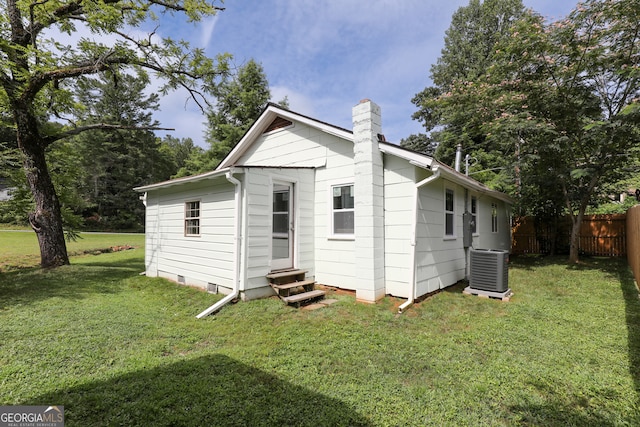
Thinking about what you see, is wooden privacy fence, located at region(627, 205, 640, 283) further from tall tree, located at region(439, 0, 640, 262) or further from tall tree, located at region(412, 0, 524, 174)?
tall tree, located at region(412, 0, 524, 174)

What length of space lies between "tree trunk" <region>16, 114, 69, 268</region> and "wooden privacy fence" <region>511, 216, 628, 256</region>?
18.1m

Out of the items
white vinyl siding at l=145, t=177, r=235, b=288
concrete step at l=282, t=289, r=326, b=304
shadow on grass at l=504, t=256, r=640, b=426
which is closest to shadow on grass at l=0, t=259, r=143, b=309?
white vinyl siding at l=145, t=177, r=235, b=288

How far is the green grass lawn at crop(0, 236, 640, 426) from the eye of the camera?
8.39ft

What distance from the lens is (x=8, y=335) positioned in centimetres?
421

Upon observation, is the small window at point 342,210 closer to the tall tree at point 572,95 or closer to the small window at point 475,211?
the small window at point 475,211

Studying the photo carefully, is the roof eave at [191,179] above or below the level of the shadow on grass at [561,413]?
above

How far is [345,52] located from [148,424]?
1145cm

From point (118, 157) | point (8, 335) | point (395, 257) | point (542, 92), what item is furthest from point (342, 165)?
point (118, 157)

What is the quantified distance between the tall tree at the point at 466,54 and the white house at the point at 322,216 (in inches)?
592

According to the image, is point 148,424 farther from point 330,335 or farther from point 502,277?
point 502,277

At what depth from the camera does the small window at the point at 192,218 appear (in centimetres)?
749

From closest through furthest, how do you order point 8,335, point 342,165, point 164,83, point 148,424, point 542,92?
1. point 148,424
2. point 8,335
3. point 342,165
4. point 542,92
5. point 164,83

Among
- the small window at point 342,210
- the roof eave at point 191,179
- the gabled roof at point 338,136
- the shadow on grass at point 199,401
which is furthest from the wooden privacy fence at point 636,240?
the roof eave at point 191,179

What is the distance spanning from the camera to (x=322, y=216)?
22.7ft
